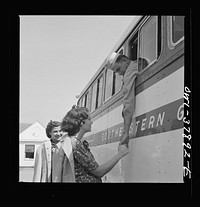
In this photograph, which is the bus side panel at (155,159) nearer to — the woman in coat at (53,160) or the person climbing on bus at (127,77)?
the person climbing on bus at (127,77)

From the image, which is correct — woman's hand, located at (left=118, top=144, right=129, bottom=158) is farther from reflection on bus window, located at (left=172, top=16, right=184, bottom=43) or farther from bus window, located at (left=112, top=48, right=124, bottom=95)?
reflection on bus window, located at (left=172, top=16, right=184, bottom=43)

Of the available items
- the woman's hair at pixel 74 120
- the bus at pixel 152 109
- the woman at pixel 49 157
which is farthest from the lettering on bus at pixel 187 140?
the woman at pixel 49 157

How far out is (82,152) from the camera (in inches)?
125

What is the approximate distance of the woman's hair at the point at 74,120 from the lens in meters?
3.18

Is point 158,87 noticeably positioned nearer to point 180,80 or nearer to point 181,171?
point 180,80

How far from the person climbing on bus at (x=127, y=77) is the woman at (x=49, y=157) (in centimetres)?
60

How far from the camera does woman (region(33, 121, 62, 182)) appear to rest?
3.13 m

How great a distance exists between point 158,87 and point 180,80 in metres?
0.18

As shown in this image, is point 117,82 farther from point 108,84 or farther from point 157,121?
point 157,121

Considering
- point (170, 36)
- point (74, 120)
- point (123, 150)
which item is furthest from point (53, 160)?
point (170, 36)

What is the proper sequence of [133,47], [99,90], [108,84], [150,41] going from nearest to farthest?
[150,41], [133,47], [108,84], [99,90]

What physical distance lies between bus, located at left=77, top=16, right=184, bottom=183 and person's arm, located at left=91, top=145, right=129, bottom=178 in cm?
3

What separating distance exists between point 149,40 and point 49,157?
4.55ft

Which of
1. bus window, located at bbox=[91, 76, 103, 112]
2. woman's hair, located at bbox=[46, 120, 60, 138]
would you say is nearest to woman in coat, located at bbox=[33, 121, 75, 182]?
woman's hair, located at bbox=[46, 120, 60, 138]
